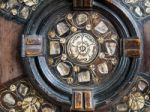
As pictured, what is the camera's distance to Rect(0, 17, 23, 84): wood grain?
4.56ft

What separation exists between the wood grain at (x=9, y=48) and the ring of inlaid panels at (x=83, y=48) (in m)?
0.13

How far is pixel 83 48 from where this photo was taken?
4.54 feet

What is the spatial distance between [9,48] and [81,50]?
0.30m

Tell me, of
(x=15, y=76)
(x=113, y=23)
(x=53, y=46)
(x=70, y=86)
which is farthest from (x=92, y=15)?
(x=15, y=76)

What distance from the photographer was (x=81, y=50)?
4.54ft

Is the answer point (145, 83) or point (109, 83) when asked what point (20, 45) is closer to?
point (109, 83)

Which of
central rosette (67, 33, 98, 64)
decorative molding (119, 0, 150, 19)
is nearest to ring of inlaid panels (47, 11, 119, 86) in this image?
central rosette (67, 33, 98, 64)

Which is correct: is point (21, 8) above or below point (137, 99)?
above

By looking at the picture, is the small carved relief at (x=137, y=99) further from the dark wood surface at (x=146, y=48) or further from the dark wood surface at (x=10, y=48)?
the dark wood surface at (x=10, y=48)

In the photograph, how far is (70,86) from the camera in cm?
138

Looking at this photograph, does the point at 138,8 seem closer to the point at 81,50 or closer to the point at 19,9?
the point at 81,50

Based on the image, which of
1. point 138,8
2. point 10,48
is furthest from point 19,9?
point 138,8

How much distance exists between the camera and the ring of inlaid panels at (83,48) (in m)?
1.38

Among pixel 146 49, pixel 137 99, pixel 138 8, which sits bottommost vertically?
pixel 137 99
